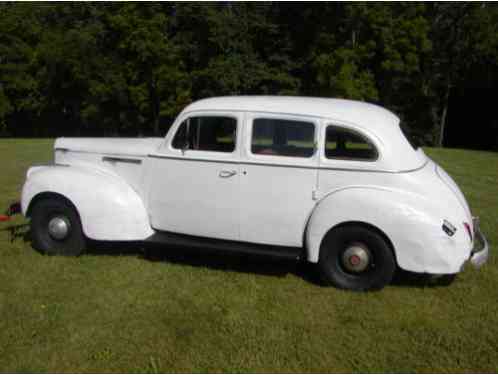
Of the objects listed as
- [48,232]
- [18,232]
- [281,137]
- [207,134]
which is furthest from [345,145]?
[18,232]

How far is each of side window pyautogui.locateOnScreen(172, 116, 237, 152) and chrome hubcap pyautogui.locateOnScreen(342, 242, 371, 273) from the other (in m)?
1.69

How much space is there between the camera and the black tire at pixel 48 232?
6.06 metres

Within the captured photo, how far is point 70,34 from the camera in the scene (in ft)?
114

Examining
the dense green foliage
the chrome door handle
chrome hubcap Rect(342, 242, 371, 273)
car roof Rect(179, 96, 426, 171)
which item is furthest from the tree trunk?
the chrome door handle

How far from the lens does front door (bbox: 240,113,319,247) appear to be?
532 centimetres

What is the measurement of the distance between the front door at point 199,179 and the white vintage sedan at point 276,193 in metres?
0.01

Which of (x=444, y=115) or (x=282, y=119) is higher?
(x=282, y=119)

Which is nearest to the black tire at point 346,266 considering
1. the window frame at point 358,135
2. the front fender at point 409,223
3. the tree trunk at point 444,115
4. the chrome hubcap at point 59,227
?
the front fender at point 409,223

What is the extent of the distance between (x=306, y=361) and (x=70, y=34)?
35418mm

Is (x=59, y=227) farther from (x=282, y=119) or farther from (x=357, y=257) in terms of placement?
(x=357, y=257)

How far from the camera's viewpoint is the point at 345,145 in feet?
17.3

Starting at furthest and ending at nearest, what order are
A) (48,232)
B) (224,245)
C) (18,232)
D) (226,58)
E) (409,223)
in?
(226,58)
(18,232)
(48,232)
(224,245)
(409,223)

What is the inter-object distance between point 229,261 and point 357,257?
180 cm

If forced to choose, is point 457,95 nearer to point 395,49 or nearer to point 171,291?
point 395,49
